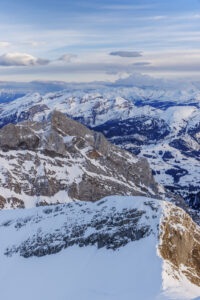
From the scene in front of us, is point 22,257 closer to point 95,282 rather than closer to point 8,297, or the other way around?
point 8,297

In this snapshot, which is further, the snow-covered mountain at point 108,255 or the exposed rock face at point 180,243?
the exposed rock face at point 180,243

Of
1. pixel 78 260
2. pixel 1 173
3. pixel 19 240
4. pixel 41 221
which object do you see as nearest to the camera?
pixel 78 260

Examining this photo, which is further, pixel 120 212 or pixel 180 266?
pixel 120 212

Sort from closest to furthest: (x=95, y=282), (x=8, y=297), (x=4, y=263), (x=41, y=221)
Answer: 1. (x=95, y=282)
2. (x=8, y=297)
3. (x=4, y=263)
4. (x=41, y=221)

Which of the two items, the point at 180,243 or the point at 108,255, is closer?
the point at 108,255

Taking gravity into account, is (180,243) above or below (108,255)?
above

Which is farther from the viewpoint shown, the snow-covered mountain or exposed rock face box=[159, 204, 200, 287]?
exposed rock face box=[159, 204, 200, 287]

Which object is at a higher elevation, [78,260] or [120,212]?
[120,212]

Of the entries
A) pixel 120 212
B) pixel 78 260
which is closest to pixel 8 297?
pixel 78 260
